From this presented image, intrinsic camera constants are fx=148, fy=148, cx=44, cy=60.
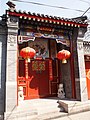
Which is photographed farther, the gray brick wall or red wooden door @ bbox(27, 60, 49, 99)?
red wooden door @ bbox(27, 60, 49, 99)

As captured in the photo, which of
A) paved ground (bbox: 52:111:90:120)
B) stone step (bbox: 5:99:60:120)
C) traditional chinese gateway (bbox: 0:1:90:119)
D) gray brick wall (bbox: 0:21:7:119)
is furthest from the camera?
traditional chinese gateway (bbox: 0:1:90:119)

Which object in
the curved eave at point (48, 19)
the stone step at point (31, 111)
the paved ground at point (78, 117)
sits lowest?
the paved ground at point (78, 117)

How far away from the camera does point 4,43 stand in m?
6.82

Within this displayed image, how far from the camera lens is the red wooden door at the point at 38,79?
29.0ft

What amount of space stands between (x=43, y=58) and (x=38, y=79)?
4.51 ft

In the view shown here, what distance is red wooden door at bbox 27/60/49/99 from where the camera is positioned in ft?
29.0

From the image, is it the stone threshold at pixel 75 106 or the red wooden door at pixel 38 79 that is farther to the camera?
the red wooden door at pixel 38 79

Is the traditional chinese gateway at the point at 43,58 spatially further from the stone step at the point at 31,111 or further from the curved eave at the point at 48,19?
the stone step at the point at 31,111

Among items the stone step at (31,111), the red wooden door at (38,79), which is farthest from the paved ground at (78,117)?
the red wooden door at (38,79)

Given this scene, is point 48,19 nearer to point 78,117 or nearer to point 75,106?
point 75,106

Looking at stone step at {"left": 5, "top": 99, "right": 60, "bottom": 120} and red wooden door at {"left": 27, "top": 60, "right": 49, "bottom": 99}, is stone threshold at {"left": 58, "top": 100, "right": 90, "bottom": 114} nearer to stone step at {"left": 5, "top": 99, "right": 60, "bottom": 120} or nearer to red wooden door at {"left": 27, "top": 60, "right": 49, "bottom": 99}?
stone step at {"left": 5, "top": 99, "right": 60, "bottom": 120}

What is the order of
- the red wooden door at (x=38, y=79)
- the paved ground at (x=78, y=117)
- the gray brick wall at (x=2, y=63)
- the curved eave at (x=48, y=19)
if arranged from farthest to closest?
1. the red wooden door at (x=38, y=79)
2. the curved eave at (x=48, y=19)
3. the gray brick wall at (x=2, y=63)
4. the paved ground at (x=78, y=117)

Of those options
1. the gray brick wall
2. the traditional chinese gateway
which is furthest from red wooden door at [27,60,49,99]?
the gray brick wall

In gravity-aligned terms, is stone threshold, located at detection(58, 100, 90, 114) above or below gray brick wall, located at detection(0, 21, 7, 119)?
below
